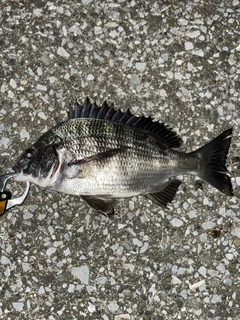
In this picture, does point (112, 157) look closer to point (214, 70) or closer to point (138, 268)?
point (138, 268)

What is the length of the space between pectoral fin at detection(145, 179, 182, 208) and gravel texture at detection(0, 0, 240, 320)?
20 centimetres

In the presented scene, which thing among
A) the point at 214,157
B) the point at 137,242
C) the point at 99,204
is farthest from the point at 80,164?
the point at 214,157

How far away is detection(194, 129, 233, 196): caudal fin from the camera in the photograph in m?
3.89

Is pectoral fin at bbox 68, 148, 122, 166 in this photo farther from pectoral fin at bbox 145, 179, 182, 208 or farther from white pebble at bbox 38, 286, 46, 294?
white pebble at bbox 38, 286, 46, 294

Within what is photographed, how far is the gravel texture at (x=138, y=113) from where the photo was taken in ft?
13.4

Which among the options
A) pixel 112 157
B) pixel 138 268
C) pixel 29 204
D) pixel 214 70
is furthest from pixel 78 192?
pixel 214 70

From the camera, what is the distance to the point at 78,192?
12.1 feet

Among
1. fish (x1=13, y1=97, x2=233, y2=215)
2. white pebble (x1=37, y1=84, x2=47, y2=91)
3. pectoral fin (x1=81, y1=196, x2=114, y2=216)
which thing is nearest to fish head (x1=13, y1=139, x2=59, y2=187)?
fish (x1=13, y1=97, x2=233, y2=215)

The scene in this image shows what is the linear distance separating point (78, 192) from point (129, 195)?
1.35ft

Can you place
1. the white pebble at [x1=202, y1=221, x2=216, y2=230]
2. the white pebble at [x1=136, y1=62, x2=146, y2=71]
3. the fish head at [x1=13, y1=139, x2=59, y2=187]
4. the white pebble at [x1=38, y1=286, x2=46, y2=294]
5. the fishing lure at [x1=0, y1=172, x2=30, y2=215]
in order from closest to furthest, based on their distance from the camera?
1. the fish head at [x1=13, y1=139, x2=59, y2=187]
2. the fishing lure at [x1=0, y1=172, x2=30, y2=215]
3. the white pebble at [x1=38, y1=286, x2=46, y2=294]
4. the white pebble at [x1=202, y1=221, x2=216, y2=230]
5. the white pebble at [x1=136, y1=62, x2=146, y2=71]

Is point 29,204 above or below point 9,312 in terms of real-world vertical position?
above

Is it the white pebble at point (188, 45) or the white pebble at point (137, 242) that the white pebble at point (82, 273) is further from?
the white pebble at point (188, 45)

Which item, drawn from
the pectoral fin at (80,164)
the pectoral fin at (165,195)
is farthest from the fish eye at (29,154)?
the pectoral fin at (165,195)

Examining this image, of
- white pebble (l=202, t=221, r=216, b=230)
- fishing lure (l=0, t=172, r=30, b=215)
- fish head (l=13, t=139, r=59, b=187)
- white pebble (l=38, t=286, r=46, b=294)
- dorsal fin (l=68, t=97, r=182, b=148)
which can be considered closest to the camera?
fish head (l=13, t=139, r=59, b=187)
